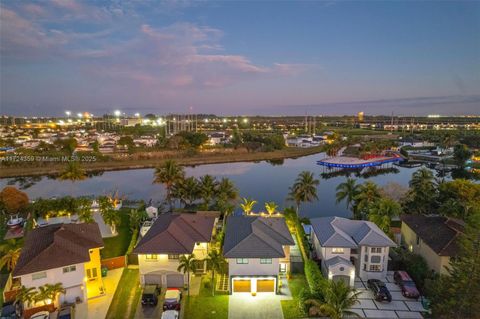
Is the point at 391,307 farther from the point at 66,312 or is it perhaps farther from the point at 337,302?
the point at 66,312

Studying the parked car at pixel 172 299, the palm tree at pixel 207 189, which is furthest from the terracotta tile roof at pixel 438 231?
the palm tree at pixel 207 189

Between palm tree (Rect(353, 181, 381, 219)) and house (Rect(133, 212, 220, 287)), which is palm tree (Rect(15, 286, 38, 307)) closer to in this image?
house (Rect(133, 212, 220, 287))

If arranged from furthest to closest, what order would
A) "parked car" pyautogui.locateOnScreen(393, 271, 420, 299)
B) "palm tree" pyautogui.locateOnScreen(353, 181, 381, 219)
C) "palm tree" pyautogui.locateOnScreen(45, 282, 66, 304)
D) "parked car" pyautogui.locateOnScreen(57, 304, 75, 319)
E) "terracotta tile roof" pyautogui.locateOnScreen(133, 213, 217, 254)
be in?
"palm tree" pyautogui.locateOnScreen(353, 181, 381, 219) → "terracotta tile roof" pyautogui.locateOnScreen(133, 213, 217, 254) → "parked car" pyautogui.locateOnScreen(393, 271, 420, 299) → "palm tree" pyautogui.locateOnScreen(45, 282, 66, 304) → "parked car" pyautogui.locateOnScreen(57, 304, 75, 319)

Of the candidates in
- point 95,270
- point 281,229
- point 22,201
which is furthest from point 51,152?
point 281,229

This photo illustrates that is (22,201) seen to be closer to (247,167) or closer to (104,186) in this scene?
(104,186)

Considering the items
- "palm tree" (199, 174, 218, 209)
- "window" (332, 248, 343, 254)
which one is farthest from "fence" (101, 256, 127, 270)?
"window" (332, 248, 343, 254)

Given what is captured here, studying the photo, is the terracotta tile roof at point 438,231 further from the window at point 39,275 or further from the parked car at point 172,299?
the window at point 39,275
